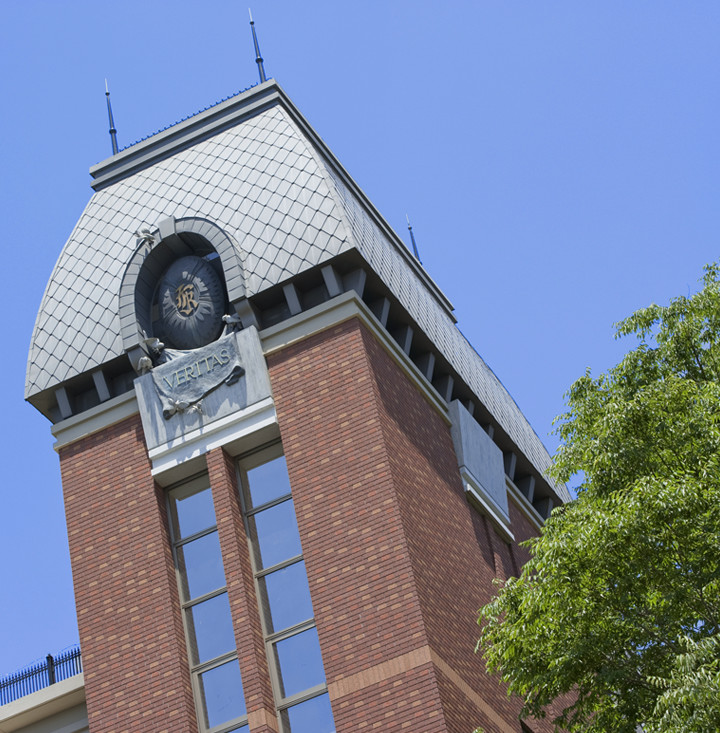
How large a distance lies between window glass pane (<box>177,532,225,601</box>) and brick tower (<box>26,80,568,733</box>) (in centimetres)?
4

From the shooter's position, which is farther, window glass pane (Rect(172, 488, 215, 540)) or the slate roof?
the slate roof

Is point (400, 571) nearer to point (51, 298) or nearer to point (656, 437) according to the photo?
point (656, 437)

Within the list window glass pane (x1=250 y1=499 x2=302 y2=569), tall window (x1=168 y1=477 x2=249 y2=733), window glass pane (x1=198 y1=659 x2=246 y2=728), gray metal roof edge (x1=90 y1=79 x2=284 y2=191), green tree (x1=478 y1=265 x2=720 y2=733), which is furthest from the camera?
gray metal roof edge (x1=90 y1=79 x2=284 y2=191)

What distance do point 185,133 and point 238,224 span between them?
397 cm

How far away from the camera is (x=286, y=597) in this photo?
25141mm

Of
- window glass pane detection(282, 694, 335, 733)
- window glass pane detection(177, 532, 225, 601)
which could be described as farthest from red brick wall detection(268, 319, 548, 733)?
window glass pane detection(177, 532, 225, 601)

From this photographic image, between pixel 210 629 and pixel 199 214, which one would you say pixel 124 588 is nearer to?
pixel 210 629

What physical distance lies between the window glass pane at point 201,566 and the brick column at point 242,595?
51cm

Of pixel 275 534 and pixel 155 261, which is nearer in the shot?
pixel 275 534

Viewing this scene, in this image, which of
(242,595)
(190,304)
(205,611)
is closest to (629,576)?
(242,595)

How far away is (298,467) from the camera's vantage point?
25.4 m

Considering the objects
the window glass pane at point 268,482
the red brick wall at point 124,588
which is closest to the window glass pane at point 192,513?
the red brick wall at point 124,588

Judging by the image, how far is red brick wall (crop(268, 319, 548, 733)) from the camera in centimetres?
2297

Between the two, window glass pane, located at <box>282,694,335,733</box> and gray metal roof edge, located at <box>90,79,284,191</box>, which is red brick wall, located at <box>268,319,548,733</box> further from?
gray metal roof edge, located at <box>90,79,284,191</box>
